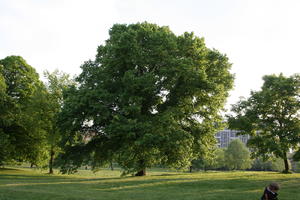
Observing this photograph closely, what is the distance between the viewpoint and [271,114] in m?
41.8

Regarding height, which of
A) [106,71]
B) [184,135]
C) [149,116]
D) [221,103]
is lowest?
[184,135]

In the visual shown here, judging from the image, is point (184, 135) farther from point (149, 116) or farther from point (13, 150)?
point (13, 150)

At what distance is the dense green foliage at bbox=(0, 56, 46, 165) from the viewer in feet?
126

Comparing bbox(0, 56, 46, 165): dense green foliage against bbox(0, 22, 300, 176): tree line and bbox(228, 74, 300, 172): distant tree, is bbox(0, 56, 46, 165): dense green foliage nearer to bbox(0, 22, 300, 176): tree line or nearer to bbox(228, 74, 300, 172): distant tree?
bbox(0, 22, 300, 176): tree line

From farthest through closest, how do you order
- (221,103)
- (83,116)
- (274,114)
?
(274,114), (221,103), (83,116)

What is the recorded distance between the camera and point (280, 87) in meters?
40.2

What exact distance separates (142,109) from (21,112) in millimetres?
16612

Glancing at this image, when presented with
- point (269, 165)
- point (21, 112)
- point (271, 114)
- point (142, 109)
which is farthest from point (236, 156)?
point (21, 112)

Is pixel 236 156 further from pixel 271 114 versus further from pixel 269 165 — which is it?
pixel 271 114

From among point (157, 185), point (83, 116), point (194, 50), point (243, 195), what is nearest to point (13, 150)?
point (83, 116)

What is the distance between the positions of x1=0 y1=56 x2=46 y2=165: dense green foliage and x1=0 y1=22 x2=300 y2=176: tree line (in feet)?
0.41

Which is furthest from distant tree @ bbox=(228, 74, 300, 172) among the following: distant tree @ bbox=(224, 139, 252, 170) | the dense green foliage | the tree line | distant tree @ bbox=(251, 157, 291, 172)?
distant tree @ bbox=(251, 157, 291, 172)

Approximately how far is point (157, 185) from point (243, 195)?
7947mm

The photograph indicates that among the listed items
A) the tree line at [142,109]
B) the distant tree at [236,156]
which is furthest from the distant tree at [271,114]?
the distant tree at [236,156]
